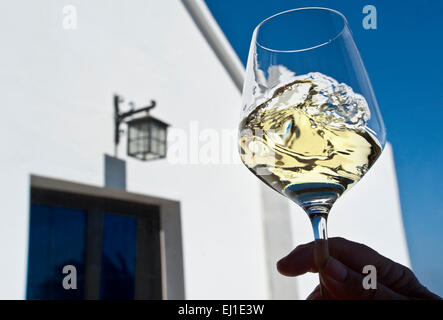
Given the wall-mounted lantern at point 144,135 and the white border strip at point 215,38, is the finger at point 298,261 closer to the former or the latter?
the wall-mounted lantern at point 144,135

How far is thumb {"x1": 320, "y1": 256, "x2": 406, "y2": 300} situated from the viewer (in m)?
0.26

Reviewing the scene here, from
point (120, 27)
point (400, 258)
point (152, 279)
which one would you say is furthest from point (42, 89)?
point (400, 258)

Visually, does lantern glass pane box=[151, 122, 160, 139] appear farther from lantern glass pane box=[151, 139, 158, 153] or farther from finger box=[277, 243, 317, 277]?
finger box=[277, 243, 317, 277]

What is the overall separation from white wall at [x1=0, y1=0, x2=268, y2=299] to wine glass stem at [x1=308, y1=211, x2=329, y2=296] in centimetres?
122

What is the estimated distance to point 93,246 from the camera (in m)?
1.59

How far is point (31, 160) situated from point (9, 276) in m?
0.38

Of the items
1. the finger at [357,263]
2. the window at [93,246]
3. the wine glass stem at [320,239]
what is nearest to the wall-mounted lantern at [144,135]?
the window at [93,246]

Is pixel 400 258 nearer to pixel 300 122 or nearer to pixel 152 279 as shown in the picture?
pixel 152 279

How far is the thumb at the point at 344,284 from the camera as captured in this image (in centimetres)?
26

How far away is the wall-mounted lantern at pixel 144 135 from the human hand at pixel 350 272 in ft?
3.95

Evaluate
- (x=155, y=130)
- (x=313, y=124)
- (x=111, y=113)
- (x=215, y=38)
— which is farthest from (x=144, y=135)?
(x=313, y=124)

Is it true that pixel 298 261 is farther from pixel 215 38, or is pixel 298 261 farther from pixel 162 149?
pixel 215 38

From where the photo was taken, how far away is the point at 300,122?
27cm

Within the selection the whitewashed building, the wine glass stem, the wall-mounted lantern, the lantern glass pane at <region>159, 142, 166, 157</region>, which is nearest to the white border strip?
the whitewashed building
